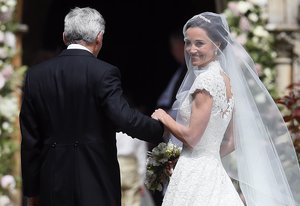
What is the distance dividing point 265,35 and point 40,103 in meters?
4.20

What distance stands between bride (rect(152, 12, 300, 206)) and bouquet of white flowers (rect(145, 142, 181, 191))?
27 cm

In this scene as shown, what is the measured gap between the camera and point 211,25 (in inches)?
227

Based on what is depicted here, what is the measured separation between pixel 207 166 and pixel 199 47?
0.69 m

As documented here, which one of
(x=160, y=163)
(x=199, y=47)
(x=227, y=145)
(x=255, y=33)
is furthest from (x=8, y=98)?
(x=199, y=47)

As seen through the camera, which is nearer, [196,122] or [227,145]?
[196,122]

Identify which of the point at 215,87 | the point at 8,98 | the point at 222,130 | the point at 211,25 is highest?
the point at 211,25

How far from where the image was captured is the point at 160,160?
6.07 meters

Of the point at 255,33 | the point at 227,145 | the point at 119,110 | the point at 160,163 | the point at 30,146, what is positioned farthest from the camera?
the point at 255,33

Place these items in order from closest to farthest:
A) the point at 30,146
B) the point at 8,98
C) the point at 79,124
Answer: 1. the point at 79,124
2. the point at 30,146
3. the point at 8,98

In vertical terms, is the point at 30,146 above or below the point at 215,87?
below

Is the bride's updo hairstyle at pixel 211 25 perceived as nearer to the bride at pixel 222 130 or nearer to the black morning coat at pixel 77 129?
the bride at pixel 222 130

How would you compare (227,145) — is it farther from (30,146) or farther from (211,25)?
(30,146)

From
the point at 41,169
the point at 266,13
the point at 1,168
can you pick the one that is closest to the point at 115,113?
the point at 41,169

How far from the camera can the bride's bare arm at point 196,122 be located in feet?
18.4
